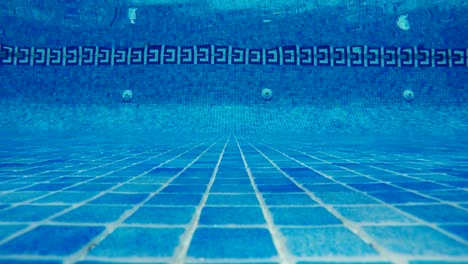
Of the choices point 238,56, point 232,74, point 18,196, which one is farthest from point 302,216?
point 238,56

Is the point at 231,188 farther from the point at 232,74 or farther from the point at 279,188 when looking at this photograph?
the point at 232,74

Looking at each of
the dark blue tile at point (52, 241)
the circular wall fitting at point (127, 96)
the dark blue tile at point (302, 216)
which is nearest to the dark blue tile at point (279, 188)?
the dark blue tile at point (302, 216)

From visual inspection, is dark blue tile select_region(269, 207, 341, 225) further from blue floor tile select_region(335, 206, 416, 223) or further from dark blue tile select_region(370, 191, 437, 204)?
dark blue tile select_region(370, 191, 437, 204)

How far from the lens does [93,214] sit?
840 mm

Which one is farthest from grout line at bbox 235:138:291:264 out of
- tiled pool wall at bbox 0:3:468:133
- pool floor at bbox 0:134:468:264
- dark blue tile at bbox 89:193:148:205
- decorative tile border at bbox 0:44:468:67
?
decorative tile border at bbox 0:44:468:67

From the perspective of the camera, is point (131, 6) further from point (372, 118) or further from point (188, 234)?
point (188, 234)

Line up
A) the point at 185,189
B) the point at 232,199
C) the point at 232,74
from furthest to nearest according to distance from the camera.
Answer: the point at 232,74
the point at 185,189
the point at 232,199

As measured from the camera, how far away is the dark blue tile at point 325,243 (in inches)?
23.5

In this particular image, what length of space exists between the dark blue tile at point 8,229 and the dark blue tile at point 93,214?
3.2 inches

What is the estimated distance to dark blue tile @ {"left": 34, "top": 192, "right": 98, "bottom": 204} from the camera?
984 mm

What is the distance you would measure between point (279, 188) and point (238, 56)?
6.85 metres

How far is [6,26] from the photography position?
25.3 feet

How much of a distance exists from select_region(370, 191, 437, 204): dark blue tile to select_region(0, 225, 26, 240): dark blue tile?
42.2 inches

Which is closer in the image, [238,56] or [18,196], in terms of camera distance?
[18,196]
